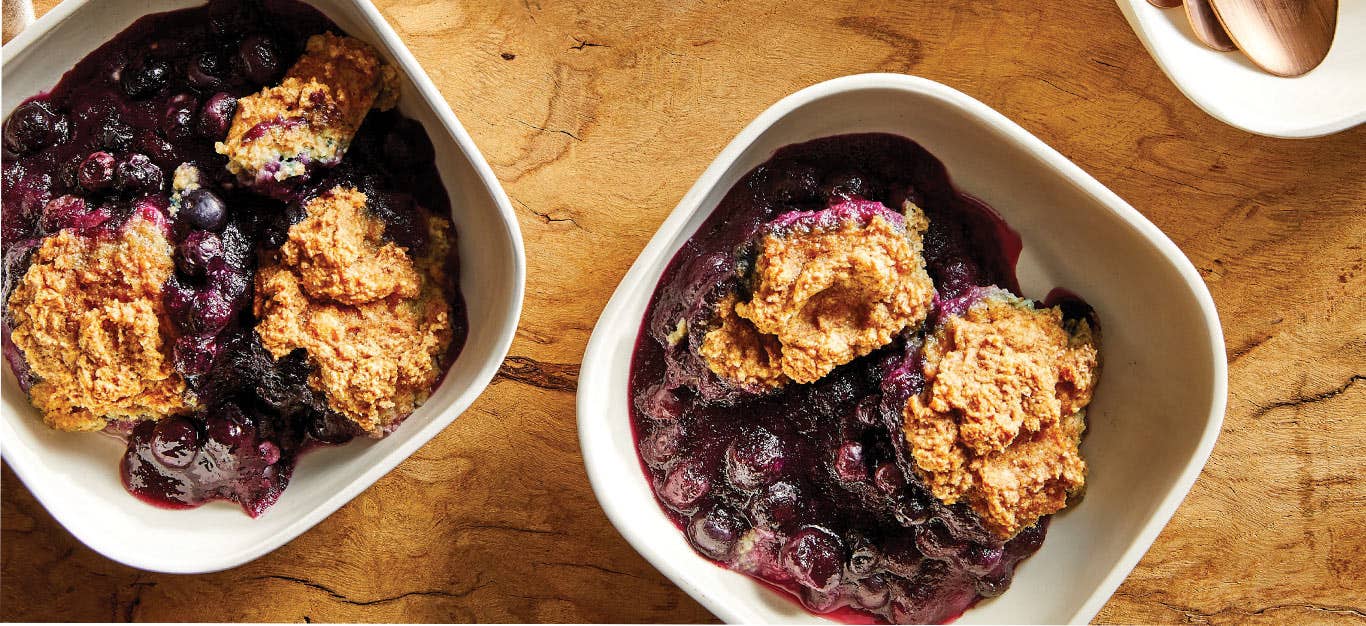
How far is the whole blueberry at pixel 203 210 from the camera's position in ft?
4.88

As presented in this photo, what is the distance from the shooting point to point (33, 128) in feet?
5.04

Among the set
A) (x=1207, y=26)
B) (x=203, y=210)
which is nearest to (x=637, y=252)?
(x=203, y=210)

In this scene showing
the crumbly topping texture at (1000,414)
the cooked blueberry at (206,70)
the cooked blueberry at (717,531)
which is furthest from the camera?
the cooked blueberry at (717,531)

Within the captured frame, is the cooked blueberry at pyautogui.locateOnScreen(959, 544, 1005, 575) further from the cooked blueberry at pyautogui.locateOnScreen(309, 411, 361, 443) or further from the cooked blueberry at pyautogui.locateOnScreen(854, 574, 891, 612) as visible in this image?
the cooked blueberry at pyautogui.locateOnScreen(309, 411, 361, 443)

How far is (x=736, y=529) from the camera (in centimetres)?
167

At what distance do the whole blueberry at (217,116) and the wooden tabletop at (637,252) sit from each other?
0.36 metres

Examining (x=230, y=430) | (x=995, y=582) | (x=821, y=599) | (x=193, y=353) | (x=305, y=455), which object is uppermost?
(x=193, y=353)

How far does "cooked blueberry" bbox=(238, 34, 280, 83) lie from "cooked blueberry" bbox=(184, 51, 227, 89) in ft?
0.18

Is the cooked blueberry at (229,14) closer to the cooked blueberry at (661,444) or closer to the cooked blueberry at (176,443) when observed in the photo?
the cooked blueberry at (176,443)

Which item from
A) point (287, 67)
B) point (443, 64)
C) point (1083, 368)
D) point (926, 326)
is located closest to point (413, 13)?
point (443, 64)

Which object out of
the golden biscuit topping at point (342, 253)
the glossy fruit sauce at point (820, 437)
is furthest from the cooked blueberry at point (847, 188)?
the golden biscuit topping at point (342, 253)

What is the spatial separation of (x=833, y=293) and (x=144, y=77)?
1.27 m

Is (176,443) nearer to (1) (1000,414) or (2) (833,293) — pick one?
(2) (833,293)

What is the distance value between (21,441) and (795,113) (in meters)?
1.50
